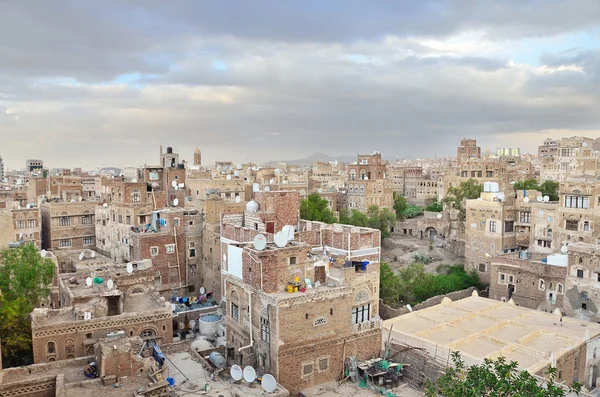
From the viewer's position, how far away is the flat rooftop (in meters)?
32.6

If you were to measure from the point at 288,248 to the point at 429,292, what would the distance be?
2932 centimetres

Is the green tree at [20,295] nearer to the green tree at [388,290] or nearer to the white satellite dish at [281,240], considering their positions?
the white satellite dish at [281,240]

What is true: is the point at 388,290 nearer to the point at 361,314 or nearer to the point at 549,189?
the point at 361,314

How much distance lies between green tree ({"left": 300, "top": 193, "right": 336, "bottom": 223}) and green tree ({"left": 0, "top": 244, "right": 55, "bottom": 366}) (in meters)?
38.2

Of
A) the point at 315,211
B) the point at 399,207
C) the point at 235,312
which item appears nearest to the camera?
the point at 235,312

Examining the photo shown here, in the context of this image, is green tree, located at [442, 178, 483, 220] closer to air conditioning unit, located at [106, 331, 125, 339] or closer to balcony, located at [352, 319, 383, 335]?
balcony, located at [352, 319, 383, 335]

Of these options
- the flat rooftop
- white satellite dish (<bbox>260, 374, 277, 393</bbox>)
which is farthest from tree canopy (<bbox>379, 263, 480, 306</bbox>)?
white satellite dish (<bbox>260, 374, 277, 393</bbox>)

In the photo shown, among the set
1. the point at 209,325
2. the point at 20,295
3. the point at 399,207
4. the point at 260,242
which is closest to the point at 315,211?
the point at 209,325

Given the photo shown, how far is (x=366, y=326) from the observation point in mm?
Result: 33156

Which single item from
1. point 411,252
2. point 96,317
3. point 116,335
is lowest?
point 411,252

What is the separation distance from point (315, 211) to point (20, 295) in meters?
43.7

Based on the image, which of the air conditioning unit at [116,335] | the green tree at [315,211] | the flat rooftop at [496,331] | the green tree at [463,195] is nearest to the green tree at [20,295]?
the air conditioning unit at [116,335]

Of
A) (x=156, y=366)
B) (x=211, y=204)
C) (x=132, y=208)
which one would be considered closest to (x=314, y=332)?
(x=156, y=366)

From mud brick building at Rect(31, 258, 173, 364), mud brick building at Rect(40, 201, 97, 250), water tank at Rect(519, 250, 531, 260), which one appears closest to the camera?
mud brick building at Rect(31, 258, 173, 364)
